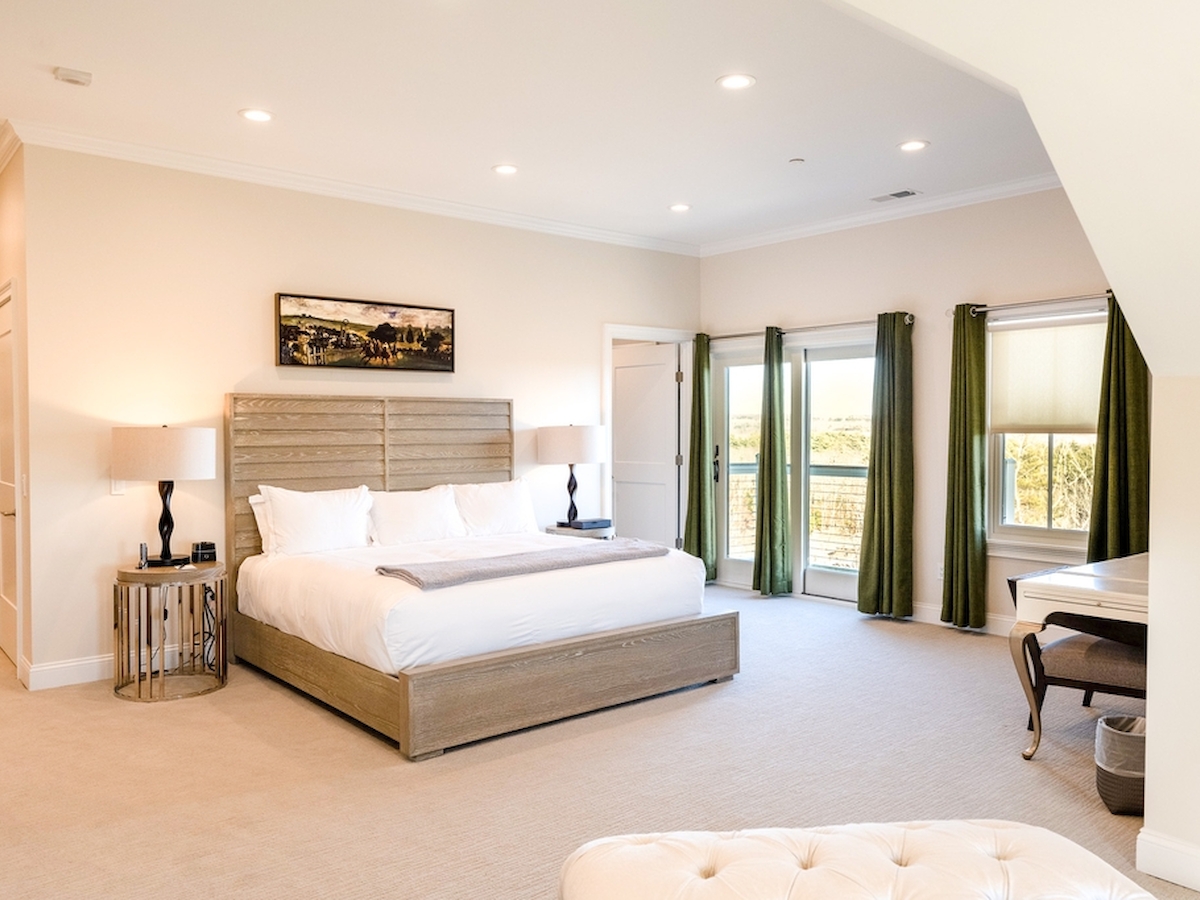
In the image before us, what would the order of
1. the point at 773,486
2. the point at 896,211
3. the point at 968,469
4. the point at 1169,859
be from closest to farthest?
the point at 1169,859, the point at 968,469, the point at 896,211, the point at 773,486

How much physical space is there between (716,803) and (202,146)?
402cm

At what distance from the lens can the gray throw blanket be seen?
12.5 ft

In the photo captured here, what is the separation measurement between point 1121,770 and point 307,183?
15.9 feet

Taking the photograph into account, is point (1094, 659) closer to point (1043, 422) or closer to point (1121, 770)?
point (1121, 770)

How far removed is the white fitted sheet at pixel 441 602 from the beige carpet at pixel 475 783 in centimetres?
39

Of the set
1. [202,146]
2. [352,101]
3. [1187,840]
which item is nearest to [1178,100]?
[1187,840]

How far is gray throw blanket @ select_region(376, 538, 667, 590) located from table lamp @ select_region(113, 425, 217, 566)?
1.15 metres

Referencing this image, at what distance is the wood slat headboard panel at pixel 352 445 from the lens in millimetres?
5004

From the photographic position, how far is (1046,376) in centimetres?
541

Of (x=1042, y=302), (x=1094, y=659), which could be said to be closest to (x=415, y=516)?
(x=1094, y=659)

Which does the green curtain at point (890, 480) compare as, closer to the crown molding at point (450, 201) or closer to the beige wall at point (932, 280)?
the beige wall at point (932, 280)

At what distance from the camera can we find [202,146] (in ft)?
15.5

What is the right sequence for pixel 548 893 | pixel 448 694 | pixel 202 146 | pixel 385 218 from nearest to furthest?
pixel 548 893
pixel 448 694
pixel 202 146
pixel 385 218

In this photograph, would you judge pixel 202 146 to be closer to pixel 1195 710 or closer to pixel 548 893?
pixel 548 893
